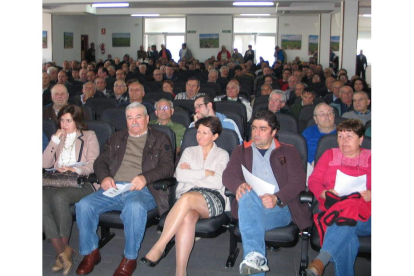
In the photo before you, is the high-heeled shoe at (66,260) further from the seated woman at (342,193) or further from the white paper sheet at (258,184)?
the seated woman at (342,193)

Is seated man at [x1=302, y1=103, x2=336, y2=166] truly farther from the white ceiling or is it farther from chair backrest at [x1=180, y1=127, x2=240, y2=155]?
the white ceiling

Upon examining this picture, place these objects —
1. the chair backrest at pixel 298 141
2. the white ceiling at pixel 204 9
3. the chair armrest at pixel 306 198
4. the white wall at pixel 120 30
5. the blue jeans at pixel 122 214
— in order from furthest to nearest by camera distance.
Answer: the white wall at pixel 120 30 → the white ceiling at pixel 204 9 → the chair backrest at pixel 298 141 → the blue jeans at pixel 122 214 → the chair armrest at pixel 306 198

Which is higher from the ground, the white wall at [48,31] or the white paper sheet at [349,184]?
the white wall at [48,31]

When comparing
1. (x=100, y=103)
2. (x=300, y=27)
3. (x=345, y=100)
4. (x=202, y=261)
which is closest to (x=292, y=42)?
(x=300, y=27)

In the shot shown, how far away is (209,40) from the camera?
75.1ft

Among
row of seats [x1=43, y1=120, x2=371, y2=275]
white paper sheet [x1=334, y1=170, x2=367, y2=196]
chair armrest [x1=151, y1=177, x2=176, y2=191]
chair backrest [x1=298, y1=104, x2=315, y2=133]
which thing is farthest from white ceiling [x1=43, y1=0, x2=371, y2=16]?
white paper sheet [x1=334, y1=170, x2=367, y2=196]

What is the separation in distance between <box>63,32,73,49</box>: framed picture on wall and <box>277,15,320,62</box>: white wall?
980 cm

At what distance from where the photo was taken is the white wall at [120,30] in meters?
23.6

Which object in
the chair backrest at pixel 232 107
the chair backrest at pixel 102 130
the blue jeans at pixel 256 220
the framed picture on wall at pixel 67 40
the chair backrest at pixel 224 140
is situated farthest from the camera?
the framed picture on wall at pixel 67 40

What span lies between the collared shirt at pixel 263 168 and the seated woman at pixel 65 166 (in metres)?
1.26

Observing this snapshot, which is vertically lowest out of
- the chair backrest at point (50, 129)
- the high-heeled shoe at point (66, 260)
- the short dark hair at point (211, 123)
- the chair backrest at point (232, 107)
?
the high-heeled shoe at point (66, 260)

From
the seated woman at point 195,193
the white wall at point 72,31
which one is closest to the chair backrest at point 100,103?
the seated woman at point 195,193
